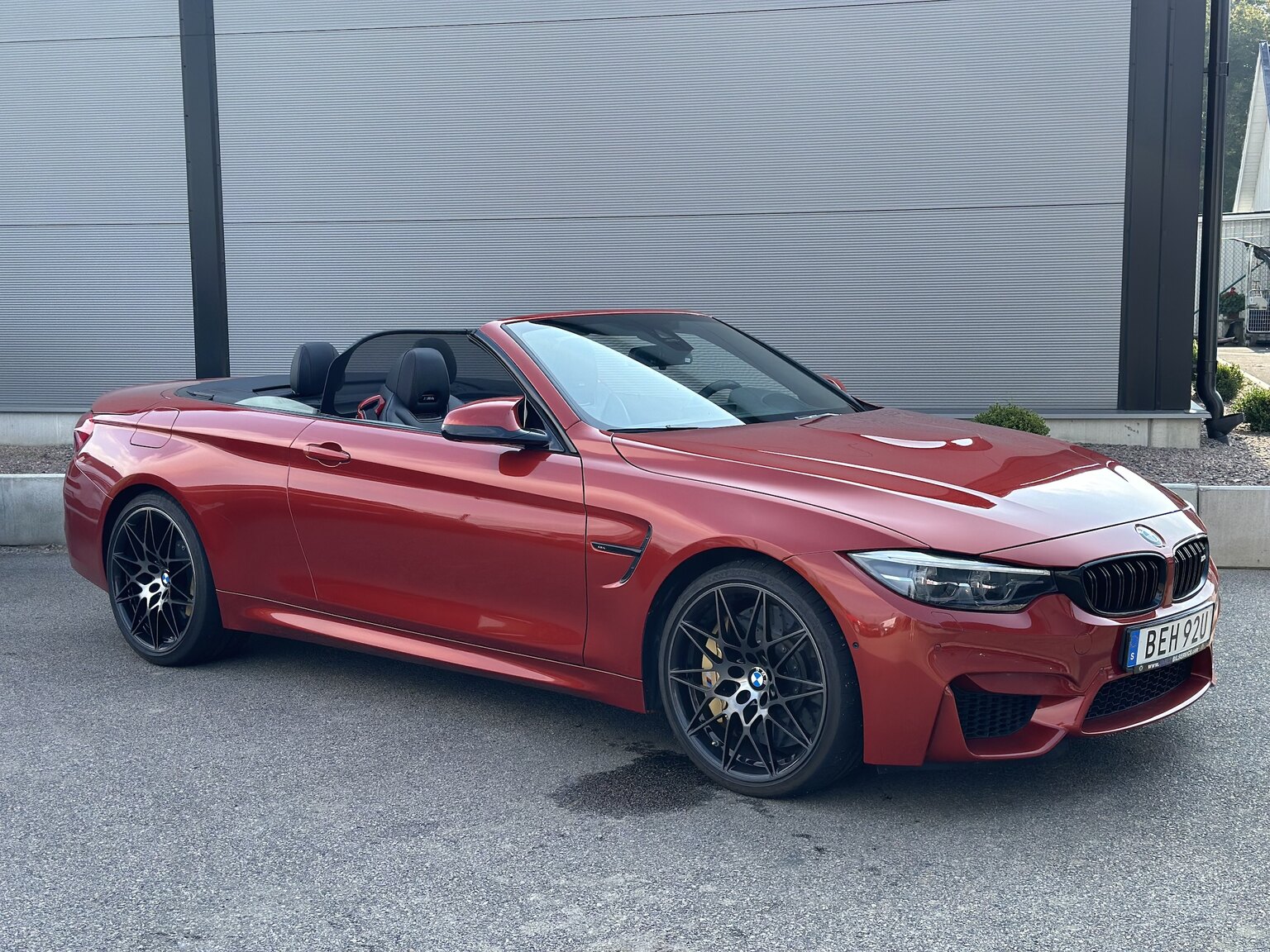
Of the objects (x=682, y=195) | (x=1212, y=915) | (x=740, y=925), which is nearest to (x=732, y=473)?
(x=740, y=925)

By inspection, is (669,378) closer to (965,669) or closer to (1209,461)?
(965,669)

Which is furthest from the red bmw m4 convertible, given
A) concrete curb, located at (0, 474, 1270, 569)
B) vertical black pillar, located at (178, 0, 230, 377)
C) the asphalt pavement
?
vertical black pillar, located at (178, 0, 230, 377)

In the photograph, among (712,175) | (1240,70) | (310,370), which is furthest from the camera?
(1240,70)

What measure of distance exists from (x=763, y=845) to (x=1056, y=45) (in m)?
8.94

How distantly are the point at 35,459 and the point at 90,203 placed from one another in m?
2.98

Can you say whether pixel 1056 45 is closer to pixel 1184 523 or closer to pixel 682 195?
pixel 682 195

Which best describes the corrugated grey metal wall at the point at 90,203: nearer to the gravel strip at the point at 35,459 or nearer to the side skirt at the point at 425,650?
the gravel strip at the point at 35,459

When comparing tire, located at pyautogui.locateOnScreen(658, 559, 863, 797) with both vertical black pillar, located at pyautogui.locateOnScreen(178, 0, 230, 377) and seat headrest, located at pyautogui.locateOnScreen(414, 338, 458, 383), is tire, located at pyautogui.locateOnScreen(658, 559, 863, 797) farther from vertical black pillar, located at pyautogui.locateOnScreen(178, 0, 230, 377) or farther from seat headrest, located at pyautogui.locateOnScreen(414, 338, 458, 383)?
vertical black pillar, located at pyautogui.locateOnScreen(178, 0, 230, 377)

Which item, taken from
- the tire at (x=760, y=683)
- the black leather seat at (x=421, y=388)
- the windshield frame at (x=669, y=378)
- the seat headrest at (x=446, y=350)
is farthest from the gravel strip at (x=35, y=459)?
the tire at (x=760, y=683)

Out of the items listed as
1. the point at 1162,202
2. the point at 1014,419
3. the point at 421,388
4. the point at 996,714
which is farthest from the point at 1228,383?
the point at 996,714

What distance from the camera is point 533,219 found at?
38.1 ft

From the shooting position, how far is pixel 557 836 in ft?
12.1

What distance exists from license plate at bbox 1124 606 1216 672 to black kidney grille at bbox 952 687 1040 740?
314 millimetres

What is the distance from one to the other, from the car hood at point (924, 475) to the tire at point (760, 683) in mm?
298
